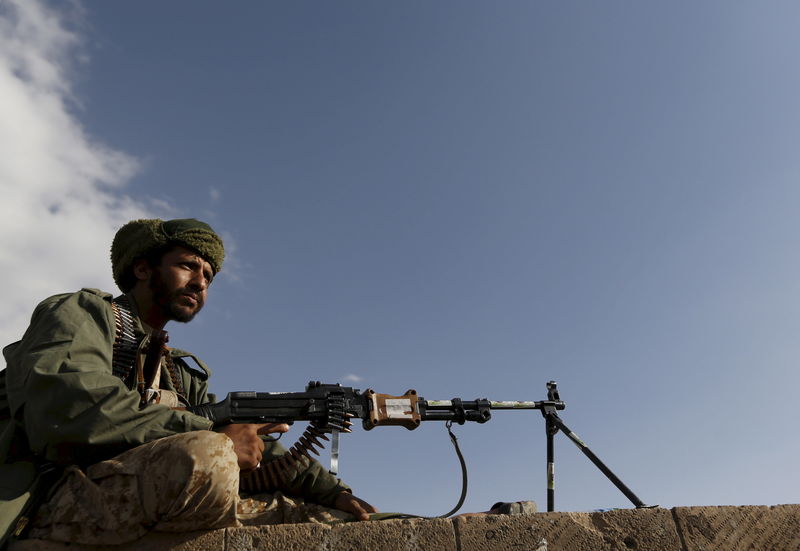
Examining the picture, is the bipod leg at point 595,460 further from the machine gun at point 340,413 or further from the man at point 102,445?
the man at point 102,445

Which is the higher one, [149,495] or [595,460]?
[595,460]

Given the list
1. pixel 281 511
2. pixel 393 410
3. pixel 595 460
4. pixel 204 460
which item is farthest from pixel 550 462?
pixel 204 460

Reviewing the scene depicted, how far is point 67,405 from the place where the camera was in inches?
111

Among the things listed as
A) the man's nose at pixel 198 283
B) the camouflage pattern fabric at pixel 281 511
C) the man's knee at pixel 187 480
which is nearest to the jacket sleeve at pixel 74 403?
the man's knee at pixel 187 480

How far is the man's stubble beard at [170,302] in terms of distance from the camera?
4.26 m

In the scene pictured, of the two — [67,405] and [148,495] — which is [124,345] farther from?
[148,495]

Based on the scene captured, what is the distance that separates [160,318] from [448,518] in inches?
99.0

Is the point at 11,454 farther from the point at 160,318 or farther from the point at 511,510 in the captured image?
the point at 511,510

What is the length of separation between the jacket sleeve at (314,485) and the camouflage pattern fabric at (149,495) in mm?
1126

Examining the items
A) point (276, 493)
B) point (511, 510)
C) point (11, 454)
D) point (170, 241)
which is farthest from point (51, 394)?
point (511, 510)

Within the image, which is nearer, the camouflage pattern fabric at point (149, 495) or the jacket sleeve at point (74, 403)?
the camouflage pattern fabric at point (149, 495)

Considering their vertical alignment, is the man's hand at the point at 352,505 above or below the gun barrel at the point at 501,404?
below

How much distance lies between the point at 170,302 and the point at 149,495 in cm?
184

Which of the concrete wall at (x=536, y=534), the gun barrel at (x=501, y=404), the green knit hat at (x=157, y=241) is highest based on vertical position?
the green knit hat at (x=157, y=241)
